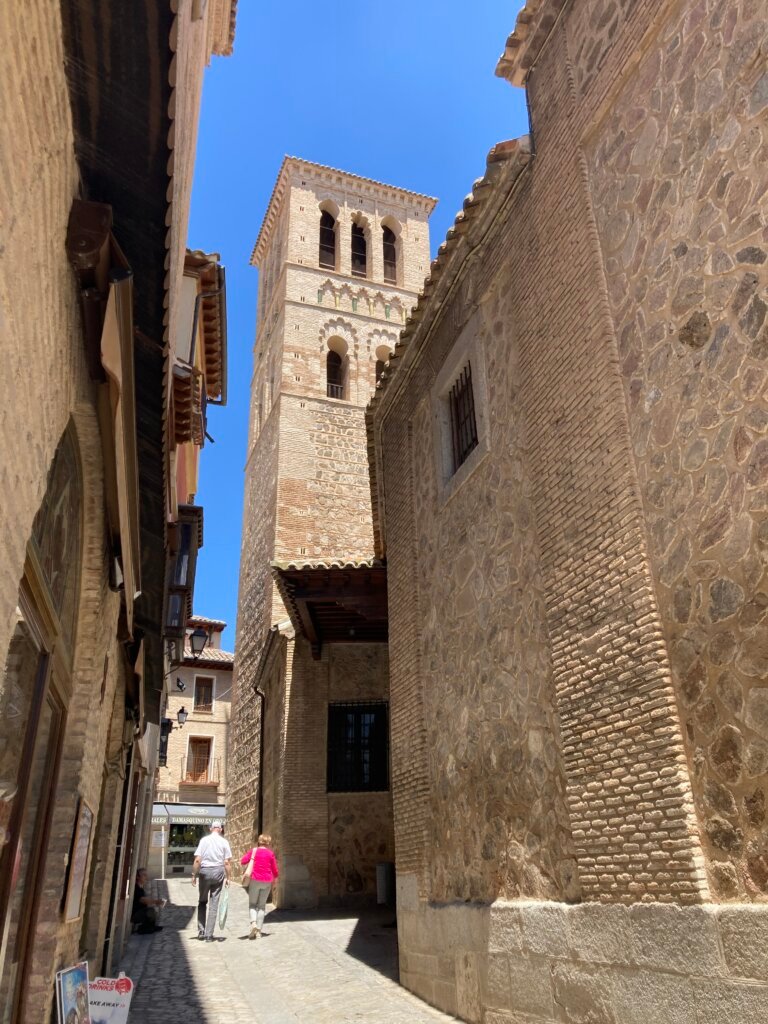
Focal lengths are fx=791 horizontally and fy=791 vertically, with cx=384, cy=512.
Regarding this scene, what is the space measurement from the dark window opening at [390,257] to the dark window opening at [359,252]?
69cm

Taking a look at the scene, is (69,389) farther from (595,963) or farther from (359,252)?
(359,252)

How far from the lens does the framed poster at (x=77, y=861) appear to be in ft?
13.6

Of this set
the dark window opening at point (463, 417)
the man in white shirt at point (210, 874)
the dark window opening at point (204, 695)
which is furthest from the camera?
the dark window opening at point (204, 695)

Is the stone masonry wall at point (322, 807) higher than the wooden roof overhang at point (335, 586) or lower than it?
lower

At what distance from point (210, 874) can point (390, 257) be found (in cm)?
1902

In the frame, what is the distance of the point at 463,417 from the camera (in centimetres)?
729

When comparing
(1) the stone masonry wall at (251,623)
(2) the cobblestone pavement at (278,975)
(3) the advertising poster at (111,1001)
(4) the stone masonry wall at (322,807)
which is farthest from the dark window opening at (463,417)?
(1) the stone masonry wall at (251,623)

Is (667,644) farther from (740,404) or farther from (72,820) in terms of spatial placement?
(72,820)

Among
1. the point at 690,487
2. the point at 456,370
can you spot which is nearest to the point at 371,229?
the point at 456,370

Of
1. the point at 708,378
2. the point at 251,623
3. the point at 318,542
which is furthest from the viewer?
the point at 251,623

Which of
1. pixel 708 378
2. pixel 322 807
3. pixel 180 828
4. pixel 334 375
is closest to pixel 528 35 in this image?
pixel 708 378

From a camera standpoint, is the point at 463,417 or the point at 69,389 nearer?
the point at 69,389

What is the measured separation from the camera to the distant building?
26.4m

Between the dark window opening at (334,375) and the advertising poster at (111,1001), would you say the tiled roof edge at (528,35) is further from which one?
the dark window opening at (334,375)
